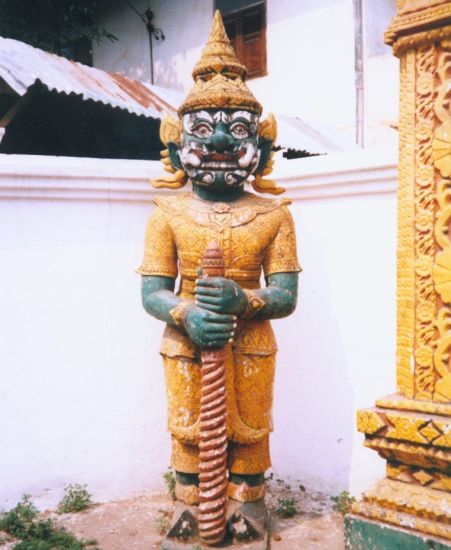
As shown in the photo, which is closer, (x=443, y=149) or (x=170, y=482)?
(x=443, y=149)

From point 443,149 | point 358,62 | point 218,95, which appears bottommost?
point 443,149

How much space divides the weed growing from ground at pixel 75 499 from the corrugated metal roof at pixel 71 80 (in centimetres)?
334

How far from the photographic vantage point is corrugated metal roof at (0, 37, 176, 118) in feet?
16.8

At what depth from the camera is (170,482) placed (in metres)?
3.29

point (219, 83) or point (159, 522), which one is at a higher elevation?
point (219, 83)

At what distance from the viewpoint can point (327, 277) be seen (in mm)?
3334

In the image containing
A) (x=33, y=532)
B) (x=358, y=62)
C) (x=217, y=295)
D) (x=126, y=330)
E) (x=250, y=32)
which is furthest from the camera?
(x=250, y=32)

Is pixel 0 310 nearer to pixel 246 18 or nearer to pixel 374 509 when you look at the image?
pixel 374 509

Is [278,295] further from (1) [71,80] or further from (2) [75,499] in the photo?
(1) [71,80]

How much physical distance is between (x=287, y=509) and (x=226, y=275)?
1.38m

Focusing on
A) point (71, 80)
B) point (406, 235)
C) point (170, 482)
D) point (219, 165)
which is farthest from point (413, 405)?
point (71, 80)

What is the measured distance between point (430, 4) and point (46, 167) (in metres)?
2.14

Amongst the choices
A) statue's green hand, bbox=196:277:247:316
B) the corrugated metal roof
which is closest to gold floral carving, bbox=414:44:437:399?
statue's green hand, bbox=196:277:247:316

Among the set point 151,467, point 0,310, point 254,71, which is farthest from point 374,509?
point 254,71
